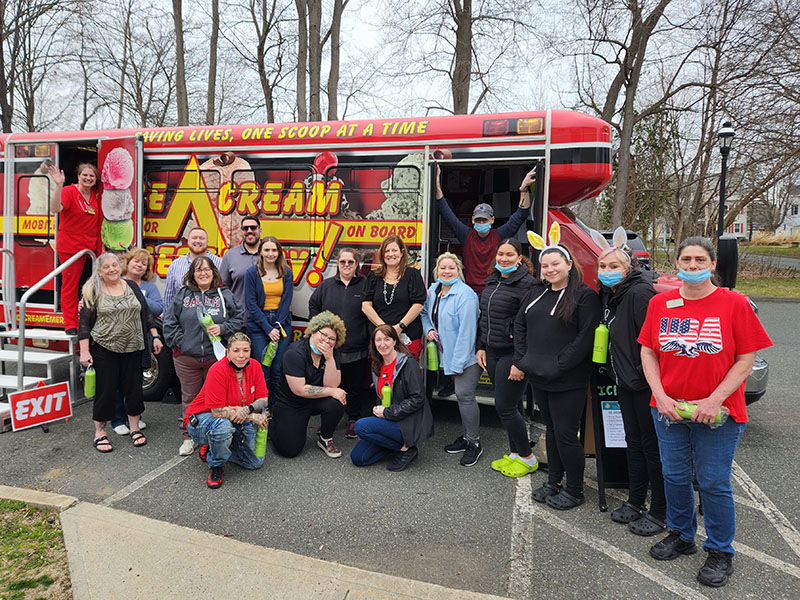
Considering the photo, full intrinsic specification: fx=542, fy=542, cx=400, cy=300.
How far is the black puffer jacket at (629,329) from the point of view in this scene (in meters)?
3.27

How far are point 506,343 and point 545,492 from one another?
109cm

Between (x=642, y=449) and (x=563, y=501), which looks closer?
(x=642, y=449)

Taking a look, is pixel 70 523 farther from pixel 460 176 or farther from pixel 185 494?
pixel 460 176

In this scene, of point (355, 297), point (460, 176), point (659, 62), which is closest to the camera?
point (355, 297)

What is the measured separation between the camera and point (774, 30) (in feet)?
53.1

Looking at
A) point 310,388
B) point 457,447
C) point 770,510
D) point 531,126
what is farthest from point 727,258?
point 310,388

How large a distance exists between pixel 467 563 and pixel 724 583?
136 cm

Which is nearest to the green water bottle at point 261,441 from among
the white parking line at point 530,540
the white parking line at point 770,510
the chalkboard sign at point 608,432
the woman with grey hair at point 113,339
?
the woman with grey hair at point 113,339

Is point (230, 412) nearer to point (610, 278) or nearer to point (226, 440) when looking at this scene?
point (226, 440)

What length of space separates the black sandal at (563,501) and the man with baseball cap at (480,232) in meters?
2.11

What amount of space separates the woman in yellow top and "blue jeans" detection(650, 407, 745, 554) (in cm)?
→ 324

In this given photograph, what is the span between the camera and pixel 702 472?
115 inches

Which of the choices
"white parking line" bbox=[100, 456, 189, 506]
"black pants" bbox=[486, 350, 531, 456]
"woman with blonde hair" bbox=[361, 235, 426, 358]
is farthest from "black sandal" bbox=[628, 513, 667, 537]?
"white parking line" bbox=[100, 456, 189, 506]

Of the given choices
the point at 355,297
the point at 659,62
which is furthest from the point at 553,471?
the point at 659,62
